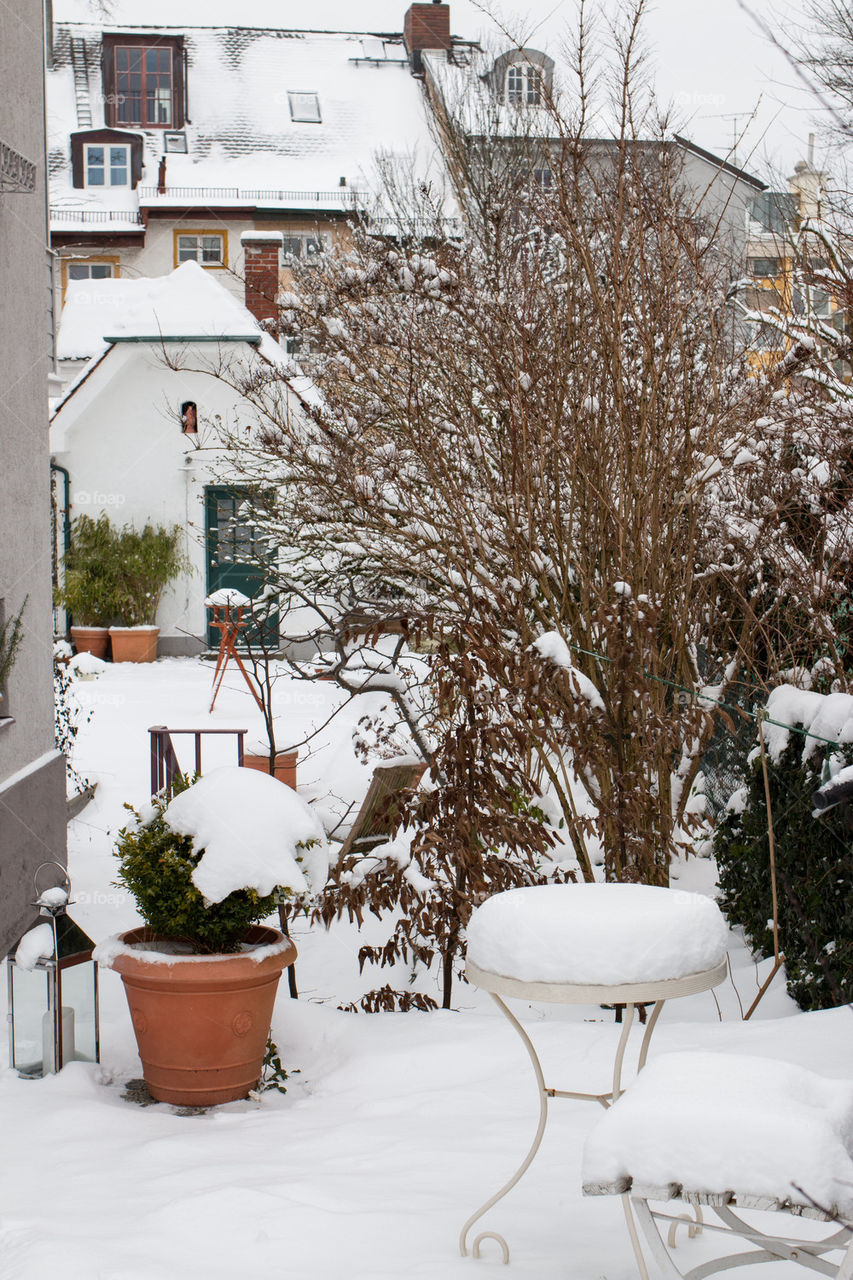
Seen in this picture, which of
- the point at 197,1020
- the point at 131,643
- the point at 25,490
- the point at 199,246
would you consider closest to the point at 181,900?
the point at 197,1020

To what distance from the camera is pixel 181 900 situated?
13.2 feet

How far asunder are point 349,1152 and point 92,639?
50.6 ft

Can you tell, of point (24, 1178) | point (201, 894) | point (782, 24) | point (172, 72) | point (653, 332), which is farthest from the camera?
point (172, 72)

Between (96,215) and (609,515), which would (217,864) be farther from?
(96,215)

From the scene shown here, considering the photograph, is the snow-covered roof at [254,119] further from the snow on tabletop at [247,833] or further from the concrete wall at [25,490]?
the snow on tabletop at [247,833]

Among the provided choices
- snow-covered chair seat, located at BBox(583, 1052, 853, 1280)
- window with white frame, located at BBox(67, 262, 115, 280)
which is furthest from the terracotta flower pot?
snow-covered chair seat, located at BBox(583, 1052, 853, 1280)

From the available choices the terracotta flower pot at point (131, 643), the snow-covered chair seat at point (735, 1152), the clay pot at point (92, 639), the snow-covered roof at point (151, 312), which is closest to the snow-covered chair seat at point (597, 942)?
the snow-covered chair seat at point (735, 1152)

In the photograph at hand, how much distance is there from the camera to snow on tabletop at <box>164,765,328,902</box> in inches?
155

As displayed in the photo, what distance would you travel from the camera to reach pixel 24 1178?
10.4 feet

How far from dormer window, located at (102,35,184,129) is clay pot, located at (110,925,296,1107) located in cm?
2691

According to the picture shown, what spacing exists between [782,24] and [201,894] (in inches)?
267

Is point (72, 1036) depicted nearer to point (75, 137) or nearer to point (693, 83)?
point (693, 83)

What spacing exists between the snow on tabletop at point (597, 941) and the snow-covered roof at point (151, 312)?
15.5m

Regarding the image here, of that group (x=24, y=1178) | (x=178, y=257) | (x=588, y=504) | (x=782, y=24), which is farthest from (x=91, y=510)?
(x=24, y=1178)
